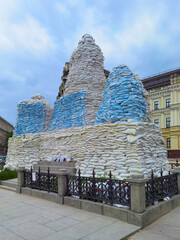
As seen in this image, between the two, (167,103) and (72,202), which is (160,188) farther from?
(167,103)

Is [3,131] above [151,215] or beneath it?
above

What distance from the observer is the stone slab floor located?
14.8ft

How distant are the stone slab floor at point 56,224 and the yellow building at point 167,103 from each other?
29184 millimetres

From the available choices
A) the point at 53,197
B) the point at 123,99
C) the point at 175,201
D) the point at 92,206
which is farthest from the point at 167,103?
the point at 92,206

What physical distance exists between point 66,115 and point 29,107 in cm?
431

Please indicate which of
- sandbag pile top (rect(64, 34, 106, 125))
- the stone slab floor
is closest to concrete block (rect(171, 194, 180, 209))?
the stone slab floor

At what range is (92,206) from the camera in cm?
615

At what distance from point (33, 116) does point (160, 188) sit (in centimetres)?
1265

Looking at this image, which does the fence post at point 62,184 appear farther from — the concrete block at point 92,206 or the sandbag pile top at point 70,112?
the sandbag pile top at point 70,112

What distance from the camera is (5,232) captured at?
4746 mm

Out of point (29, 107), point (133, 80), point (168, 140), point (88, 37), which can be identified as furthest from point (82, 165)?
point (168, 140)

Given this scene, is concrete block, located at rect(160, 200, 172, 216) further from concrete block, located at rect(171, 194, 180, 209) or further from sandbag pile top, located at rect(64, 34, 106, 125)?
sandbag pile top, located at rect(64, 34, 106, 125)

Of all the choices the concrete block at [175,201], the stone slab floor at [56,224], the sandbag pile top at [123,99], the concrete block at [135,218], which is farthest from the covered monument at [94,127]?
the stone slab floor at [56,224]

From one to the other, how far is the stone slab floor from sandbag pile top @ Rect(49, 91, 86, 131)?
23.4ft
